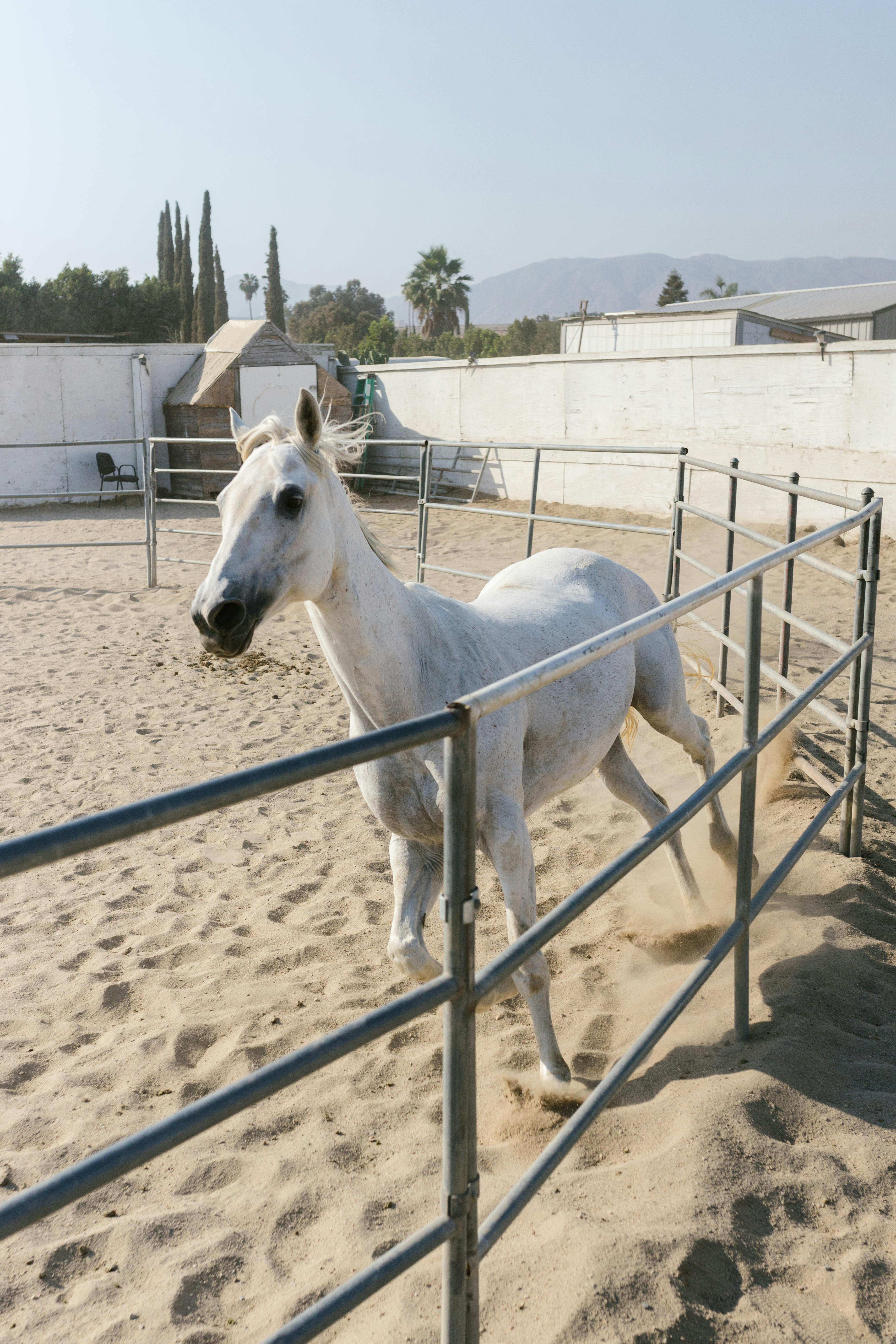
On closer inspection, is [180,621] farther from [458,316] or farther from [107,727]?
[458,316]

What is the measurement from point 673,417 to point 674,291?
41308 mm

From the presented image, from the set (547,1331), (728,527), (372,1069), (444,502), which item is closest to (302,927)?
(372,1069)

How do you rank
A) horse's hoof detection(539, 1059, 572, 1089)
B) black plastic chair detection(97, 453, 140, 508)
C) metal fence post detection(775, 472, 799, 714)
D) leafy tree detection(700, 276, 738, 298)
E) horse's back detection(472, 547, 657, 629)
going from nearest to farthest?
horse's hoof detection(539, 1059, 572, 1089)
horse's back detection(472, 547, 657, 629)
metal fence post detection(775, 472, 799, 714)
black plastic chair detection(97, 453, 140, 508)
leafy tree detection(700, 276, 738, 298)

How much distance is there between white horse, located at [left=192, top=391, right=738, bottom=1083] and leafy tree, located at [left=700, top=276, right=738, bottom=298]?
200 feet

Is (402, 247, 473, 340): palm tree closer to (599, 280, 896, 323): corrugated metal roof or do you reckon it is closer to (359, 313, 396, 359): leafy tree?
(359, 313, 396, 359): leafy tree

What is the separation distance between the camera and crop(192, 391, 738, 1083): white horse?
2.11 meters

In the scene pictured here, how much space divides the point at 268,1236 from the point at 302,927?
1517 millimetres

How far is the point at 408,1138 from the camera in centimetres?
232

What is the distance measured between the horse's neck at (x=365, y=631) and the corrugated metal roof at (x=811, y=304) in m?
21.8

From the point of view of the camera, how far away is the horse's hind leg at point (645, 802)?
3482mm

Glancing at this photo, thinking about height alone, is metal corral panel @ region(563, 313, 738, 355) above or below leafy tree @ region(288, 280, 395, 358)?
below

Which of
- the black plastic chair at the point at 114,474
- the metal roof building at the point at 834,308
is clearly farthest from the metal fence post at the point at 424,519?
the metal roof building at the point at 834,308

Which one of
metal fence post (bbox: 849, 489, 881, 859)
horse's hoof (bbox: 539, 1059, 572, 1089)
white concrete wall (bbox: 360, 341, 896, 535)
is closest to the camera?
horse's hoof (bbox: 539, 1059, 572, 1089)

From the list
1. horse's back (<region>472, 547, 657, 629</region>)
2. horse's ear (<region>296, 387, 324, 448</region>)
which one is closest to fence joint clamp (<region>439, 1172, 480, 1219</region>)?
horse's ear (<region>296, 387, 324, 448</region>)
